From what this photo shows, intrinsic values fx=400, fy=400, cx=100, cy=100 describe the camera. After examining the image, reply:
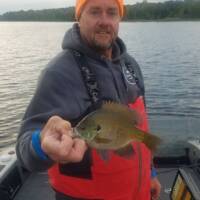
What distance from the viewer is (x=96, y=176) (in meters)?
2.98

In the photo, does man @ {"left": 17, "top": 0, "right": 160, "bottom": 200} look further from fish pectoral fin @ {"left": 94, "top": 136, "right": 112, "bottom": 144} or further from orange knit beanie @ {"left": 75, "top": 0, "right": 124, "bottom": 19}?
fish pectoral fin @ {"left": 94, "top": 136, "right": 112, "bottom": 144}

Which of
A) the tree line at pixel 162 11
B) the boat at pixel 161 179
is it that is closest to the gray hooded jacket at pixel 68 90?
the boat at pixel 161 179

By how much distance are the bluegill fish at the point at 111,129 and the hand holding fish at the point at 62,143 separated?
0.32 feet

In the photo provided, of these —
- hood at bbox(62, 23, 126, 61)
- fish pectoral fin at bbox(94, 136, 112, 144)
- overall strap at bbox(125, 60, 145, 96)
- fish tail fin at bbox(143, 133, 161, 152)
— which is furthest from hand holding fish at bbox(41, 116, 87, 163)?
overall strap at bbox(125, 60, 145, 96)

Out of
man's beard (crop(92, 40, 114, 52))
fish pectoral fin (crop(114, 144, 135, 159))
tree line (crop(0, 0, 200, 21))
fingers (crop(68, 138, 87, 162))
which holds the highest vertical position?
man's beard (crop(92, 40, 114, 52))

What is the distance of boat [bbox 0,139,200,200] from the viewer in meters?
4.95

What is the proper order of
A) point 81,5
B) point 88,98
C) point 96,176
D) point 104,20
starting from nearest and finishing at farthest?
1. point 88,98
2. point 96,176
3. point 104,20
4. point 81,5

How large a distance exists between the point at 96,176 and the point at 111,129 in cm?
88

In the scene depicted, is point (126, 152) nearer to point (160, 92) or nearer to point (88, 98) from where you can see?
point (88, 98)

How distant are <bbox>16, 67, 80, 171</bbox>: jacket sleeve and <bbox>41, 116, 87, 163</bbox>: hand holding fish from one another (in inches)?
19.6

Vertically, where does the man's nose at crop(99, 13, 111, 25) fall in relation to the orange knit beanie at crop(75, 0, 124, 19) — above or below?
below

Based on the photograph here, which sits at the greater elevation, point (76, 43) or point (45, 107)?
point (76, 43)

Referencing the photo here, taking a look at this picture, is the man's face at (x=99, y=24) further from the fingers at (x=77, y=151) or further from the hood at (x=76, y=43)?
the fingers at (x=77, y=151)

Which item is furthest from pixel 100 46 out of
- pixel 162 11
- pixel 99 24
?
pixel 162 11
